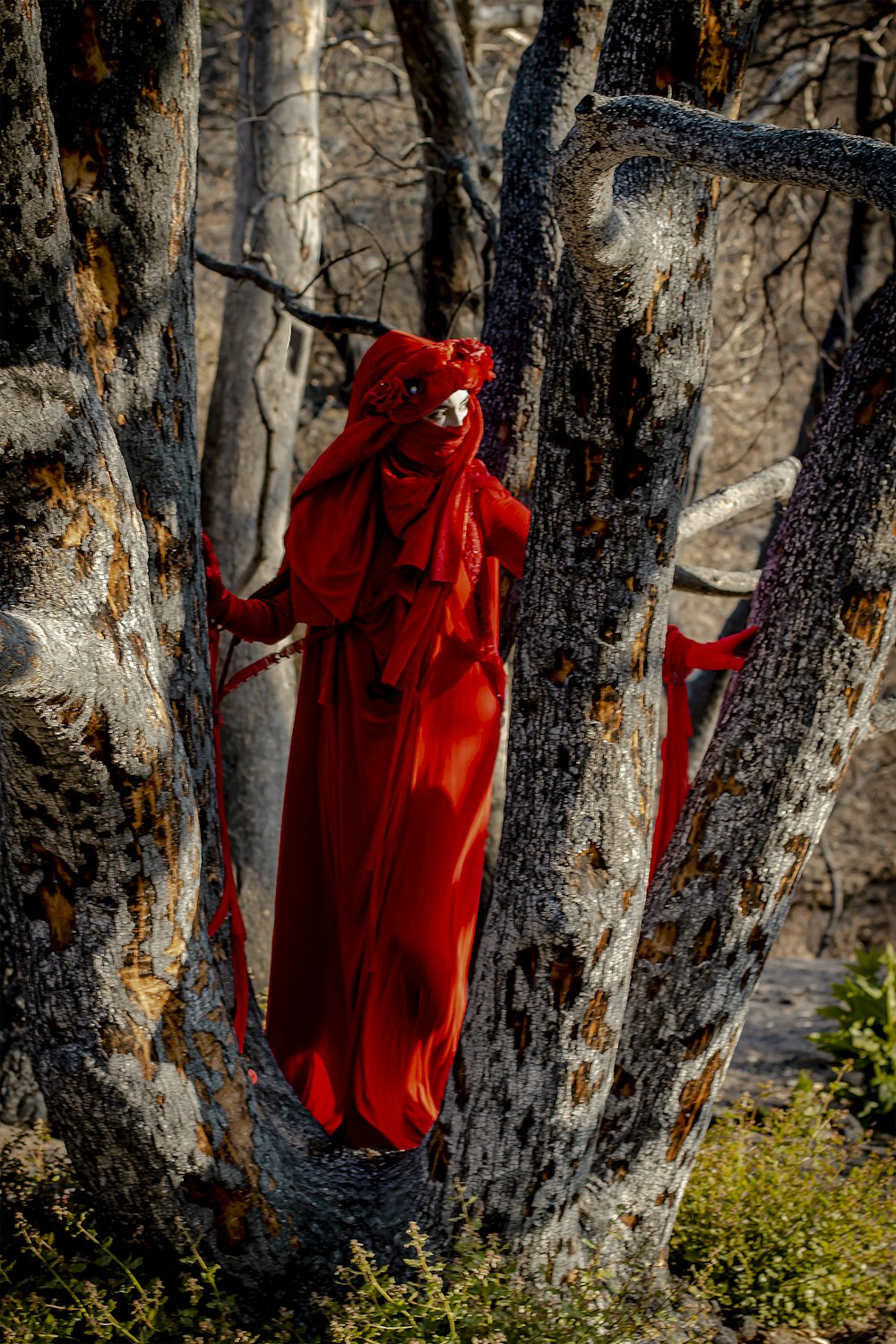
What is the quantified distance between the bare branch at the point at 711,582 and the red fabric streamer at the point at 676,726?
635 mm

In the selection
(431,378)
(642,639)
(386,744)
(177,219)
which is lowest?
(386,744)

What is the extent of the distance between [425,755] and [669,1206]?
1212mm

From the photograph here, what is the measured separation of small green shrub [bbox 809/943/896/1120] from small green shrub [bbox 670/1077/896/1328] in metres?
1.11

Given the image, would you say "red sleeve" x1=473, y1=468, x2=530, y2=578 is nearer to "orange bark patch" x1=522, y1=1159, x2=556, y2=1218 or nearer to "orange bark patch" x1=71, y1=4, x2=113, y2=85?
"orange bark patch" x1=71, y1=4, x2=113, y2=85

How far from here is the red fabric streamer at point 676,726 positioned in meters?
2.92

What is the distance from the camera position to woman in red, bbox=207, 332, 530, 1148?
3.24 meters

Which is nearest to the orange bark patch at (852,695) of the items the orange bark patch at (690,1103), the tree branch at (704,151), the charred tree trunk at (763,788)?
the charred tree trunk at (763,788)

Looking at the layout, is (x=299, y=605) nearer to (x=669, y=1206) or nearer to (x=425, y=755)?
(x=425, y=755)

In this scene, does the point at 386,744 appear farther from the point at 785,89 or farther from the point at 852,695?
the point at 785,89

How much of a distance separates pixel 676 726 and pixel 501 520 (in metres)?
0.69

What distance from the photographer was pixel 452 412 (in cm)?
318

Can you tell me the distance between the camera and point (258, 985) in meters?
5.11

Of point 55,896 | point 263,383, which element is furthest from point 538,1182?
point 263,383

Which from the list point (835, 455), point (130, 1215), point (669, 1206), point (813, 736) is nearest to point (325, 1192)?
point (130, 1215)
